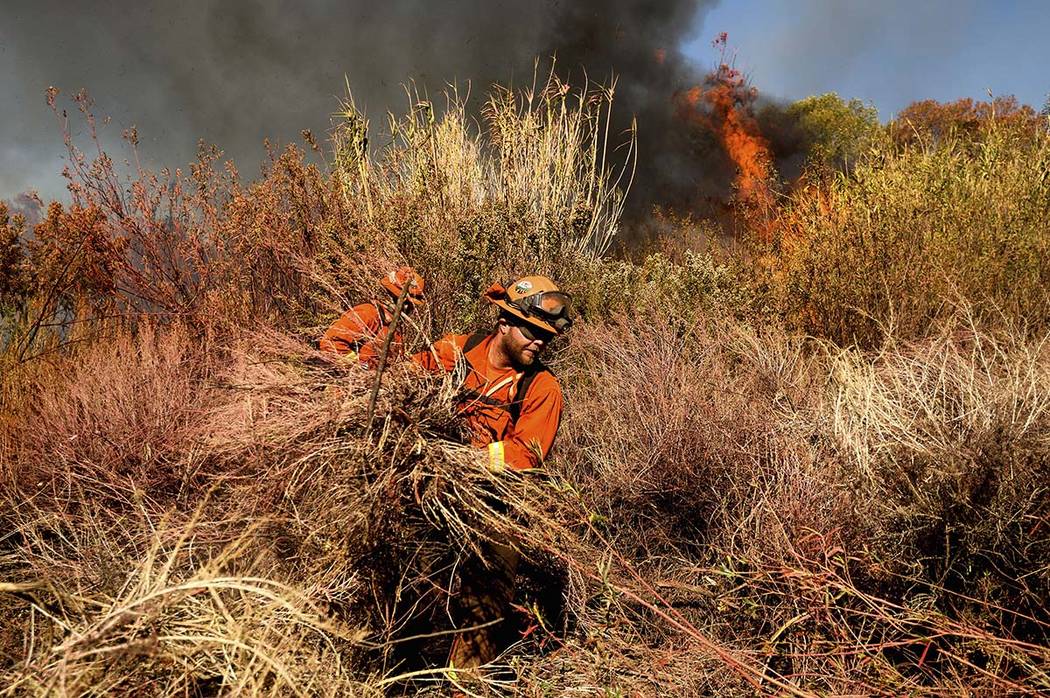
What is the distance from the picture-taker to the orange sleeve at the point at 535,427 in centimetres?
270

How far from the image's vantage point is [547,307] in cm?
305

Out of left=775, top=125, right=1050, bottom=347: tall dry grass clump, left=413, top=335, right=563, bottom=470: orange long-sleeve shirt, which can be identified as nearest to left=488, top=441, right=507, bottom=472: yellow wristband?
left=413, top=335, right=563, bottom=470: orange long-sleeve shirt

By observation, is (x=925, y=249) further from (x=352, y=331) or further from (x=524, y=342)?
(x=352, y=331)

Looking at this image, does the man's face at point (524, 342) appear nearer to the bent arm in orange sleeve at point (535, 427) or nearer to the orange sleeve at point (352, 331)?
the bent arm in orange sleeve at point (535, 427)

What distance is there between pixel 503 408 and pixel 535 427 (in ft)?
0.51

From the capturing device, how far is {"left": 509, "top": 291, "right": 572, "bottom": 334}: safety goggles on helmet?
3.04 metres

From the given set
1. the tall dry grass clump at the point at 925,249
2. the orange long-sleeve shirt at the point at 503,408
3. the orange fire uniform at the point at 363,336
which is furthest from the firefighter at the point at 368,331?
the tall dry grass clump at the point at 925,249

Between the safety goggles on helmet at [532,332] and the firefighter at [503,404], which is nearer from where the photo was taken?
the firefighter at [503,404]

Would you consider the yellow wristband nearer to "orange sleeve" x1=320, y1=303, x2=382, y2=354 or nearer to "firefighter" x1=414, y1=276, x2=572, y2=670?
"firefighter" x1=414, y1=276, x2=572, y2=670

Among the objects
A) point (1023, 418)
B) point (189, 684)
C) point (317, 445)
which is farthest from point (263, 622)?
point (1023, 418)

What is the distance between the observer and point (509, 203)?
592 centimetres

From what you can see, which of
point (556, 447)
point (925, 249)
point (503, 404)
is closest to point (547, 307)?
point (503, 404)

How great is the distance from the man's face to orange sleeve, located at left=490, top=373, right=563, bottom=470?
0.35ft

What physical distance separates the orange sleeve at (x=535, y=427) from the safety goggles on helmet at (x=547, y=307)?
26 cm
